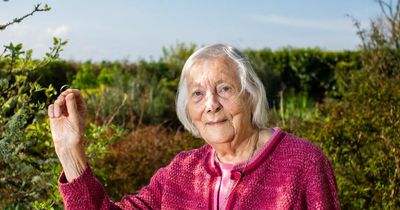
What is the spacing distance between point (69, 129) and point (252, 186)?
71 centimetres

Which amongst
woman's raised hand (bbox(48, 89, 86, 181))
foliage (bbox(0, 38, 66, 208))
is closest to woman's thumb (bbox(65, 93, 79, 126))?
woman's raised hand (bbox(48, 89, 86, 181))

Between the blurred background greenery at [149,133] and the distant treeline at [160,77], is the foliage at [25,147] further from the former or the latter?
the distant treeline at [160,77]

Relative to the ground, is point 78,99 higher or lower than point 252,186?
higher

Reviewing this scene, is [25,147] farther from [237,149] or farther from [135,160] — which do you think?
[135,160]

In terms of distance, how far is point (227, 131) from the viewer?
2.85 m

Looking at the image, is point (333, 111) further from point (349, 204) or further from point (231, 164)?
point (231, 164)

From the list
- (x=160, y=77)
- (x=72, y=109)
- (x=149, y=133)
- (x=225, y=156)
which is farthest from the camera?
(x=160, y=77)

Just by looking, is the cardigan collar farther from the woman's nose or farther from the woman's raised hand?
the woman's raised hand

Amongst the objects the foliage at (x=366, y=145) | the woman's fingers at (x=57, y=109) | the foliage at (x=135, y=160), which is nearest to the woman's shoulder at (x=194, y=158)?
the woman's fingers at (x=57, y=109)

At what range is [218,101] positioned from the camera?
112 inches

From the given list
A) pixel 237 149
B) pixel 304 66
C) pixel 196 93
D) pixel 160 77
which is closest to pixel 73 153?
pixel 196 93

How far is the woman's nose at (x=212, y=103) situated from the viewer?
2824mm

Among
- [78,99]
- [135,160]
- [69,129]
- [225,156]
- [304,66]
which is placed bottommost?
[135,160]

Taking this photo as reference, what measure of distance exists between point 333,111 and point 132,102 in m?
5.09
